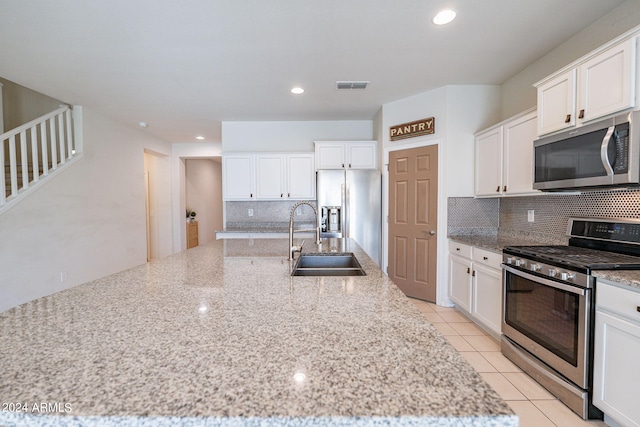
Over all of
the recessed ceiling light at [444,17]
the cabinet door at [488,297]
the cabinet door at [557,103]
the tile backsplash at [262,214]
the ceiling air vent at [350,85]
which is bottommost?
the cabinet door at [488,297]

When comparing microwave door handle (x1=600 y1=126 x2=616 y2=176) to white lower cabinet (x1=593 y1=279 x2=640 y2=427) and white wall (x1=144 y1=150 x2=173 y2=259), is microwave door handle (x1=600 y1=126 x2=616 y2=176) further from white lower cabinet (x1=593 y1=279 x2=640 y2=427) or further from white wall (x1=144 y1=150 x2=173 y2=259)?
white wall (x1=144 y1=150 x2=173 y2=259)

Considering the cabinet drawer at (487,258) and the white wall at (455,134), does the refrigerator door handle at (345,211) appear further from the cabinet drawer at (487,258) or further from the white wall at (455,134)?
the cabinet drawer at (487,258)

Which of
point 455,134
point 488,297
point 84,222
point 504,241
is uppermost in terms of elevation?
point 455,134

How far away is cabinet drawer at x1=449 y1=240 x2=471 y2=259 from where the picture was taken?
2.99m

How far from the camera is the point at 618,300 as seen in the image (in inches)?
58.7

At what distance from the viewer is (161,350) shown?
28.7 inches

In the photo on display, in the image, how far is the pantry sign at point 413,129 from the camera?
3535 millimetres

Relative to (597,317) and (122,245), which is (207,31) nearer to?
(597,317)

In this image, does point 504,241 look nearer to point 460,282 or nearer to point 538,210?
point 538,210

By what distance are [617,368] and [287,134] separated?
14.7 ft

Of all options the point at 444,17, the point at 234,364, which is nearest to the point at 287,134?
the point at 444,17

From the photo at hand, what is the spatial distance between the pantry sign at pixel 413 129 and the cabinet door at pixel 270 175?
1.74 m

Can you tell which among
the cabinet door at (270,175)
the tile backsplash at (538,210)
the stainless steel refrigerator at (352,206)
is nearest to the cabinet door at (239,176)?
the cabinet door at (270,175)

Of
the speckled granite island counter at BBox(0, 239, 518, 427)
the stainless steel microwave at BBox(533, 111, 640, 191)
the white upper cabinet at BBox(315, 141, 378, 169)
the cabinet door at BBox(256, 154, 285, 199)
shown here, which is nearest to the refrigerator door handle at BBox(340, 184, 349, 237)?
the white upper cabinet at BBox(315, 141, 378, 169)
